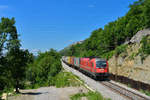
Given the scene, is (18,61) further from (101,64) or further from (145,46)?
(145,46)

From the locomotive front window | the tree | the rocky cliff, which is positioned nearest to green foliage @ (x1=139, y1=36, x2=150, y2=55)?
the rocky cliff

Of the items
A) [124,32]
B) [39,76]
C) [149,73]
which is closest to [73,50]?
[124,32]

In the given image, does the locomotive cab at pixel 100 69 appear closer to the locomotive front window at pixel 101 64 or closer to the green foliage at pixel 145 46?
the locomotive front window at pixel 101 64

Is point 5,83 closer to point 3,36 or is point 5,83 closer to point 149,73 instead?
point 3,36

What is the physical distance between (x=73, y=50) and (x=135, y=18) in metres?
96.1

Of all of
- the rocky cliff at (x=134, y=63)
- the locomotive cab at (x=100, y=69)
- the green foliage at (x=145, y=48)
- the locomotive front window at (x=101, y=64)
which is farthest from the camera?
the green foliage at (x=145, y=48)

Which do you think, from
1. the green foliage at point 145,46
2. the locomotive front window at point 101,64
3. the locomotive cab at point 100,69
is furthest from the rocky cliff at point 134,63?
the locomotive front window at point 101,64

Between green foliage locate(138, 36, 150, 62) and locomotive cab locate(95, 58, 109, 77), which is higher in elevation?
green foliage locate(138, 36, 150, 62)

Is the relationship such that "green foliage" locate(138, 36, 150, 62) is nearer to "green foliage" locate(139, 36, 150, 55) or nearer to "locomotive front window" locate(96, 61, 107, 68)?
"green foliage" locate(139, 36, 150, 55)

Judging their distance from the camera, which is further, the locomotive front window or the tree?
the locomotive front window

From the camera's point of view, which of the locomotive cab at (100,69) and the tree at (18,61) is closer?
the tree at (18,61)

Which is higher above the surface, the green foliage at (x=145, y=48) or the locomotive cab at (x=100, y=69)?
the green foliage at (x=145, y=48)

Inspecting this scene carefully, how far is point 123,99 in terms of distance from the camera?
617 inches

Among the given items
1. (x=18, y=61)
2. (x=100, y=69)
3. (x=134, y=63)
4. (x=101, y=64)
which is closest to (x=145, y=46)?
(x=134, y=63)
